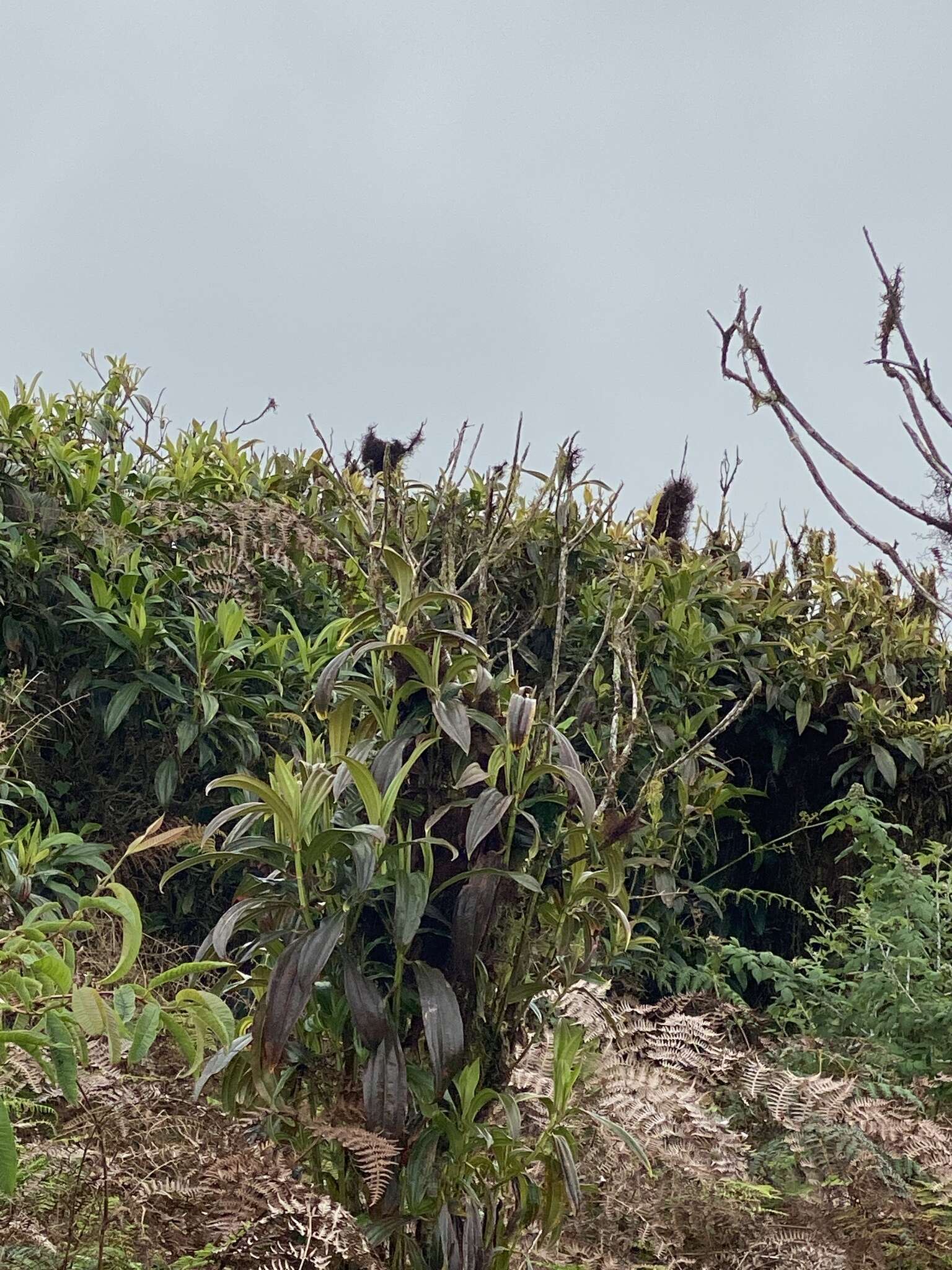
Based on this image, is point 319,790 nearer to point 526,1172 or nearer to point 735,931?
point 526,1172

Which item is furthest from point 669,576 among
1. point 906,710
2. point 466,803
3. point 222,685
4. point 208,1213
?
point 208,1213

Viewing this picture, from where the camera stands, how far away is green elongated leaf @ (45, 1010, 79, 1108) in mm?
1350

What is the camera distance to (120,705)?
3.66 m

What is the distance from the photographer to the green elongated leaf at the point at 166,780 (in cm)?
367

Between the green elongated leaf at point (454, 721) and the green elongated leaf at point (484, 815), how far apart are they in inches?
3.7

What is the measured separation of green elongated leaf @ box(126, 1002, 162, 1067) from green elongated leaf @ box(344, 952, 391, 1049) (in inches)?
24.1

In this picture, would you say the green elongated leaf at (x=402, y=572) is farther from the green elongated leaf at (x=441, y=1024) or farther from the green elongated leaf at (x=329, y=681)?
the green elongated leaf at (x=441, y=1024)

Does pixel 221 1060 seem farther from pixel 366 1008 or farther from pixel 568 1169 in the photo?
pixel 568 1169

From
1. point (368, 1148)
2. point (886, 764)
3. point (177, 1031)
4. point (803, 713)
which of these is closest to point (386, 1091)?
point (368, 1148)

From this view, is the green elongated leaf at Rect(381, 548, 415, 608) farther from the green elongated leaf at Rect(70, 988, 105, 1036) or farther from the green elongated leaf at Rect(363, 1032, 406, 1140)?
the green elongated leaf at Rect(70, 988, 105, 1036)

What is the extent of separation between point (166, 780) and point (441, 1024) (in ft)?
6.48

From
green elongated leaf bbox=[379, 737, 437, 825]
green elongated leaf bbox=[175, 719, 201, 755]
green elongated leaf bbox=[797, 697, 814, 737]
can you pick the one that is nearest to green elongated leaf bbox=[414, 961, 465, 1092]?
green elongated leaf bbox=[379, 737, 437, 825]

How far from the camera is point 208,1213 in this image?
1.95 meters

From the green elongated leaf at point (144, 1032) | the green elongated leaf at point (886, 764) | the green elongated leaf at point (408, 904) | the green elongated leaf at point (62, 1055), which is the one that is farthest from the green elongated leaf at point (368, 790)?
the green elongated leaf at point (886, 764)
